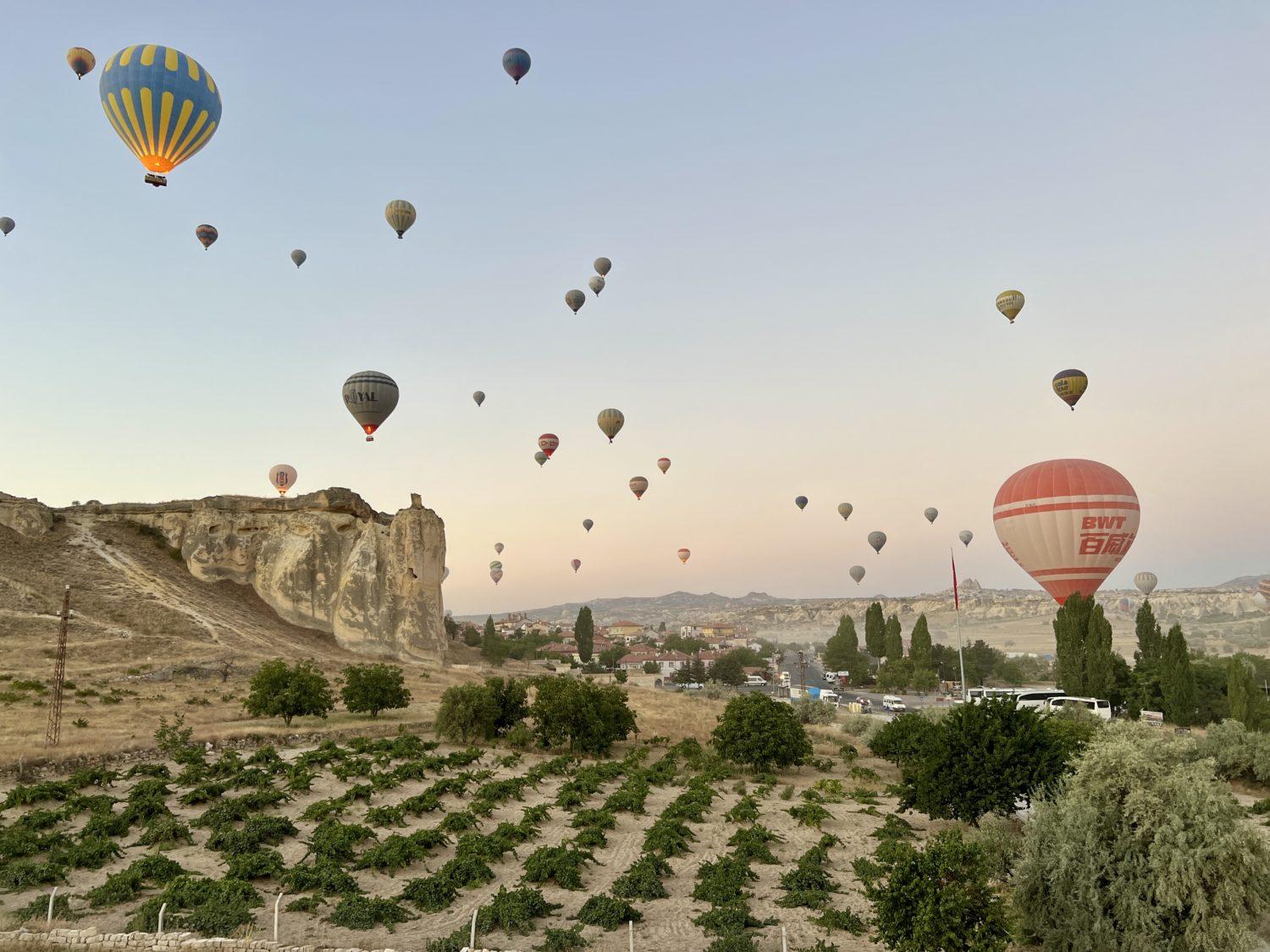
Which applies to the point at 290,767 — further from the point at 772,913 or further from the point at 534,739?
the point at 772,913

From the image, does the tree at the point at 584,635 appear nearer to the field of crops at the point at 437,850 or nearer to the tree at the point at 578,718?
the tree at the point at 578,718

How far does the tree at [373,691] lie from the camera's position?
43.8 metres

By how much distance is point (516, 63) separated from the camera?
5119 cm

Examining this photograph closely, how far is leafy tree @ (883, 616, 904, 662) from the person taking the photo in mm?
92188

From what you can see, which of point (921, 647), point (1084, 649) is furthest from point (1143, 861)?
point (921, 647)

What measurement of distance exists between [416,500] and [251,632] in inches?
840

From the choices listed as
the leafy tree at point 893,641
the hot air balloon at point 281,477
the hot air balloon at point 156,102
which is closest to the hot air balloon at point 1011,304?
the leafy tree at point 893,641

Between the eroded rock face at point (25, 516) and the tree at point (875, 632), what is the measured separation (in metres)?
90.2

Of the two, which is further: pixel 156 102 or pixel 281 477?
pixel 281 477

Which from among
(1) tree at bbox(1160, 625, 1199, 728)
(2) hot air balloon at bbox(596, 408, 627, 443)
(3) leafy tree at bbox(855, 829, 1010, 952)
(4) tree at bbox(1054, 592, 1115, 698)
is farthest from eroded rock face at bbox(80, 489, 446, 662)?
(3) leafy tree at bbox(855, 829, 1010, 952)

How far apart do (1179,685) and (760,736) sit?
32.9 metres

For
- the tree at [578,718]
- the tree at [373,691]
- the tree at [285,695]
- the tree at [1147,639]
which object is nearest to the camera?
the tree at [578,718]

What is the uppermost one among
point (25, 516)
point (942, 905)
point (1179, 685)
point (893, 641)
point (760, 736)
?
point (25, 516)

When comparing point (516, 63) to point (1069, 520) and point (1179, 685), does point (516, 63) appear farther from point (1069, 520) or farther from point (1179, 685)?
point (1179, 685)
